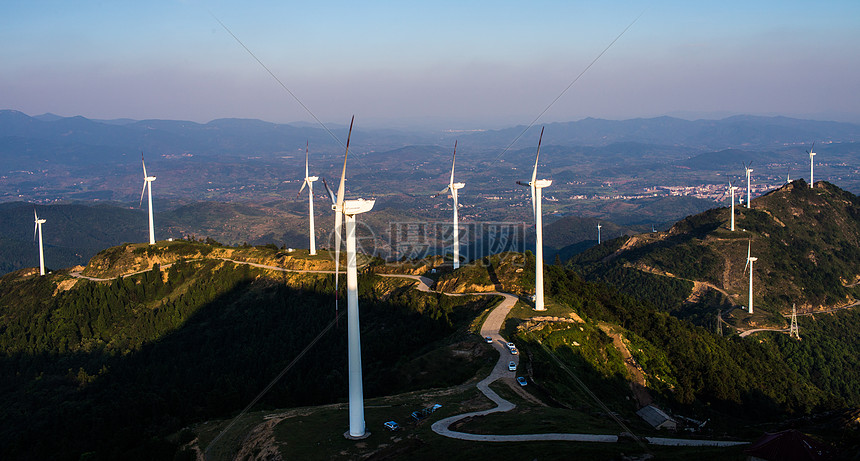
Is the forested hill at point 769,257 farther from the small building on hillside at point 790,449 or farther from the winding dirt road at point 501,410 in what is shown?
the small building on hillside at point 790,449

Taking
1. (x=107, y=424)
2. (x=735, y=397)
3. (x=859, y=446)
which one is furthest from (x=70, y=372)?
(x=859, y=446)

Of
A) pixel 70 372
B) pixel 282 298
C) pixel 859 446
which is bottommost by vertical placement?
pixel 70 372

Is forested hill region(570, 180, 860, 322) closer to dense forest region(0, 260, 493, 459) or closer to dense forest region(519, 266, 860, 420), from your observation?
dense forest region(519, 266, 860, 420)

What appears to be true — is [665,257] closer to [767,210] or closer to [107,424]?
[767,210]

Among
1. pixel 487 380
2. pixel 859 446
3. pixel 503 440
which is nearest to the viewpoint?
pixel 859 446

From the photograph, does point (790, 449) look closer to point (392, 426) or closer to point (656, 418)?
point (392, 426)

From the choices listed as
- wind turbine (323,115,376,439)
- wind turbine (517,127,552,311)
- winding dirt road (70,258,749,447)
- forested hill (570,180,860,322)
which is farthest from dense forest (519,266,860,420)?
wind turbine (323,115,376,439)

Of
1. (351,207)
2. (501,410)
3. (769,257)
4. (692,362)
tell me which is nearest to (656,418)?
(501,410)
